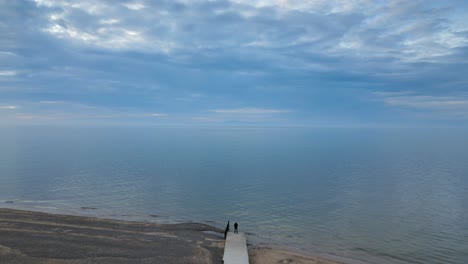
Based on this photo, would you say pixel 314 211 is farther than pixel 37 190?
No

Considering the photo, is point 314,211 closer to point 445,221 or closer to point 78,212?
point 445,221

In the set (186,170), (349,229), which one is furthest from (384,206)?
(186,170)

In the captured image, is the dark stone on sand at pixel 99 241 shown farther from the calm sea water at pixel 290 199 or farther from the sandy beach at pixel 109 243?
the calm sea water at pixel 290 199

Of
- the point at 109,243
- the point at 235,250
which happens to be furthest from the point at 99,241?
the point at 235,250

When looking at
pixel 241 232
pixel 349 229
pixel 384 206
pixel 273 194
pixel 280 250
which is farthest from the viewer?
pixel 273 194

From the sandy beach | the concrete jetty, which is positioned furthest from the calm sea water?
the sandy beach

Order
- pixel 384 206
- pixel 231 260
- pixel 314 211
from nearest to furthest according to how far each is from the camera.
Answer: pixel 231 260 < pixel 314 211 < pixel 384 206

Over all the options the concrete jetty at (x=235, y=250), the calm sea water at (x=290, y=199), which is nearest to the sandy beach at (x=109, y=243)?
the concrete jetty at (x=235, y=250)

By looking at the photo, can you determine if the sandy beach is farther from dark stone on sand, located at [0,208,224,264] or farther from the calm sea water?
the calm sea water

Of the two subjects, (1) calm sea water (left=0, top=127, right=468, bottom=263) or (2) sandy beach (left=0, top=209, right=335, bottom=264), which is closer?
(2) sandy beach (left=0, top=209, right=335, bottom=264)
